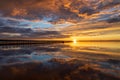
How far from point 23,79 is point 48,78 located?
1.35 m

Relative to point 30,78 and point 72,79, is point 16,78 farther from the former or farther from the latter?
point 72,79

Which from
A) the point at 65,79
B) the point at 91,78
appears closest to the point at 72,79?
the point at 65,79

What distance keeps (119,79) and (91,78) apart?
1.43m

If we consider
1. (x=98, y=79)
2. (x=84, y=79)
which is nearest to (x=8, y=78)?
(x=84, y=79)

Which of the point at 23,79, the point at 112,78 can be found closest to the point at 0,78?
the point at 23,79

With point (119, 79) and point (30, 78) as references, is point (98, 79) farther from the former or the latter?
point (30, 78)

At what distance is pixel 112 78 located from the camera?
9352 mm

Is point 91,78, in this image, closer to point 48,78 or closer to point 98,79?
point 98,79

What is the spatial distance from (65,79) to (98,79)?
5.66ft

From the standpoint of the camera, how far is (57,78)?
9570 millimetres

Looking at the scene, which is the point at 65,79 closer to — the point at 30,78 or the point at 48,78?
the point at 48,78

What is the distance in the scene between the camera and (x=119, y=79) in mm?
9156

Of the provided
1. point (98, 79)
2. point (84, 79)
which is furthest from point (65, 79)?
point (98, 79)

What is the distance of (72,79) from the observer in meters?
9.20
